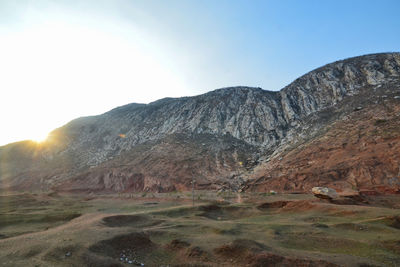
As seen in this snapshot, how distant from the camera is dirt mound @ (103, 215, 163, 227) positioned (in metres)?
20.8

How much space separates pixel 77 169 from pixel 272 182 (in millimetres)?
57981

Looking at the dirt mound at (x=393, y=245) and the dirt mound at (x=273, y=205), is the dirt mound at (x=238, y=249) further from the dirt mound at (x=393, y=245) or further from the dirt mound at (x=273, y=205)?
the dirt mound at (x=273, y=205)

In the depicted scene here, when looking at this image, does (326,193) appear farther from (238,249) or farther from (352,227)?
(238,249)

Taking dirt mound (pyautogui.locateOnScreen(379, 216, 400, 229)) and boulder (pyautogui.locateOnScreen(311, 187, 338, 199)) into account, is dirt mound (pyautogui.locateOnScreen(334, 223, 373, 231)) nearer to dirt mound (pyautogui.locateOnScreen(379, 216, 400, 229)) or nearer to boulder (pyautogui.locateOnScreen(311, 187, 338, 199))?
dirt mound (pyautogui.locateOnScreen(379, 216, 400, 229))

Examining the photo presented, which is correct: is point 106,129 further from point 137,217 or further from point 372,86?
point 372,86

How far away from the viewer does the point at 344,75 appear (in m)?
69.7

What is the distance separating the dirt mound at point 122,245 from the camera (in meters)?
13.0

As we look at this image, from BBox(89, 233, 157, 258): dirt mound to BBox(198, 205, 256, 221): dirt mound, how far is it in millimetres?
11915

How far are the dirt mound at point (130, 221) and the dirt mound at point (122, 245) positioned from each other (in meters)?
6.14

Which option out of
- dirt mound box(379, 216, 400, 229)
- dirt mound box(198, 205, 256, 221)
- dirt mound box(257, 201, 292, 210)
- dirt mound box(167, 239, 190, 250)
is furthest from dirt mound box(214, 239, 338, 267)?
dirt mound box(257, 201, 292, 210)

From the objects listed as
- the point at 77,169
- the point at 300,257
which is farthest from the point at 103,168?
the point at 300,257

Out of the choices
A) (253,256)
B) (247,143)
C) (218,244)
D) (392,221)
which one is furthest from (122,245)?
(247,143)

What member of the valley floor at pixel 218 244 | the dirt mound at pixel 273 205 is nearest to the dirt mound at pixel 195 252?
the valley floor at pixel 218 244

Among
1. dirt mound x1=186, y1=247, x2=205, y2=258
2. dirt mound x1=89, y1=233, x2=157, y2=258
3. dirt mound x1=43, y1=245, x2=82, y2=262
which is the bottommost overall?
dirt mound x1=186, y1=247, x2=205, y2=258
